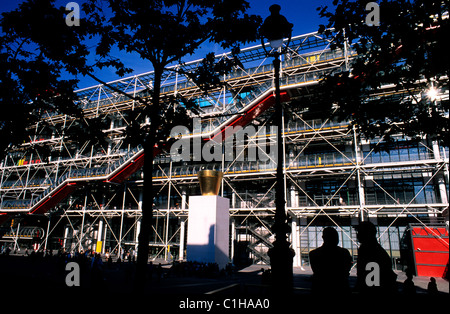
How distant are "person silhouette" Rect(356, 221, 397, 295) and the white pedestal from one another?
13.6 meters

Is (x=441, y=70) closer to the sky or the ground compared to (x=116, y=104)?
closer to the ground

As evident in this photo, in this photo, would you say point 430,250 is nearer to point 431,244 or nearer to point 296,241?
point 431,244

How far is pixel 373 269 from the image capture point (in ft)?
10.5

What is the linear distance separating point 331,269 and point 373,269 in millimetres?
454

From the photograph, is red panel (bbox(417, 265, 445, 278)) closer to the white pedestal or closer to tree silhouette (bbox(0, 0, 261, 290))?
the white pedestal

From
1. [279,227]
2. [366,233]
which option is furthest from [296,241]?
A: [366,233]

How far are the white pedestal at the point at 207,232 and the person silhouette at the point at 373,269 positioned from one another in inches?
535

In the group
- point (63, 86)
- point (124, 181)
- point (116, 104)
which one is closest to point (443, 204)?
point (63, 86)

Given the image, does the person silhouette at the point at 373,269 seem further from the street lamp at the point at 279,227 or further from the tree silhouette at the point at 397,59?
the tree silhouette at the point at 397,59

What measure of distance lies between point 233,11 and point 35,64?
6266mm

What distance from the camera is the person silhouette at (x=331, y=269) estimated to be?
3.17 m

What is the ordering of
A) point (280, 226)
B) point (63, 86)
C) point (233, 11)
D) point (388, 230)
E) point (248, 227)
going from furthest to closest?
1. point (248, 227)
2. point (388, 230)
3. point (63, 86)
4. point (233, 11)
5. point (280, 226)

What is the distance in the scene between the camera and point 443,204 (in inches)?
673
